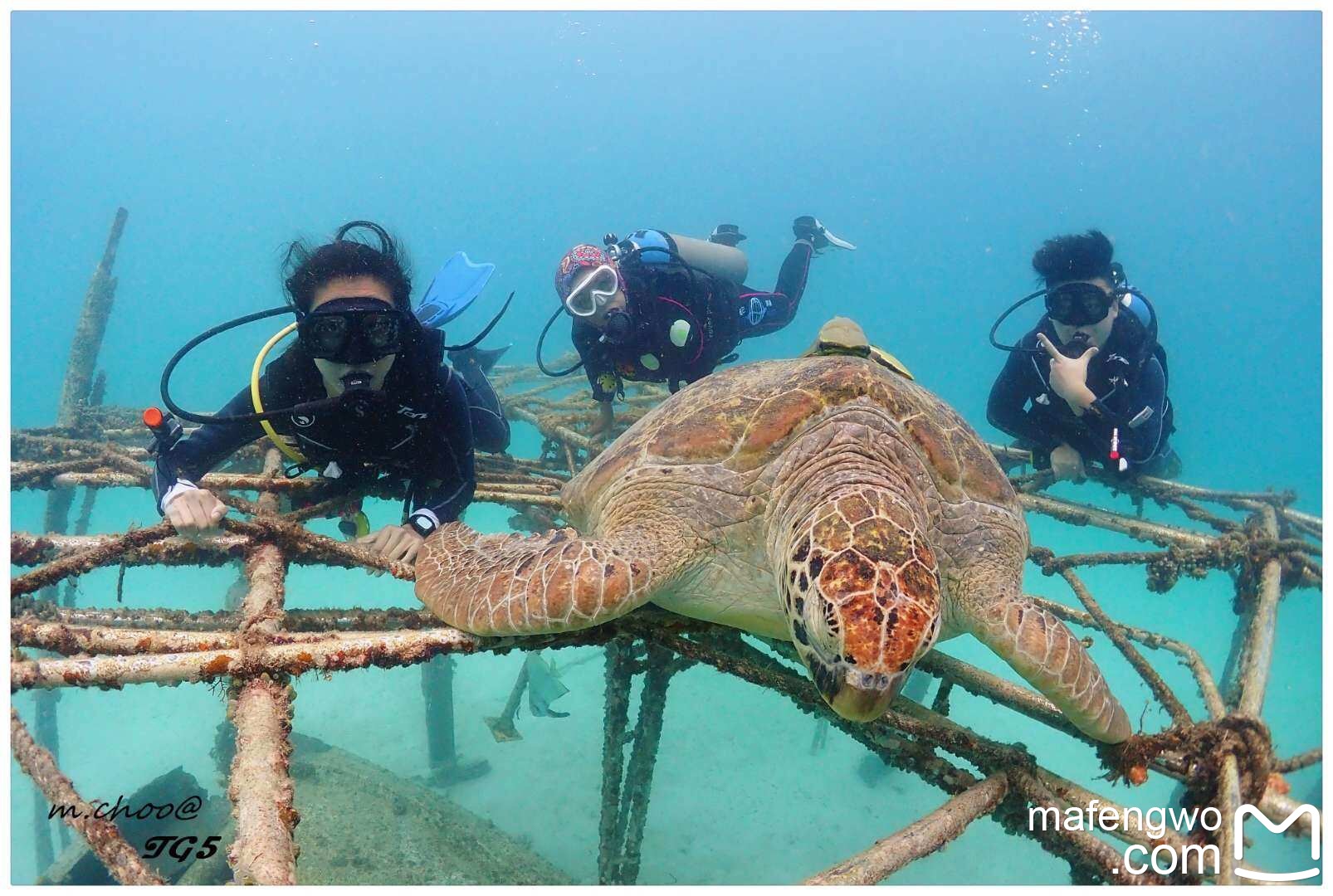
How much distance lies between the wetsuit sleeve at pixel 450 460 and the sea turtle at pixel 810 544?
0.75 meters

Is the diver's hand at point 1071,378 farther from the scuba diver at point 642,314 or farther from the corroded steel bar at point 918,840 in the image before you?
the corroded steel bar at point 918,840

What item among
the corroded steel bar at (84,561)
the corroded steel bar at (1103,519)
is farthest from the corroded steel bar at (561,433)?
the corroded steel bar at (1103,519)

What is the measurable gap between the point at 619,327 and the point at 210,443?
171 inches

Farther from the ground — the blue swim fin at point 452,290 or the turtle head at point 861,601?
the blue swim fin at point 452,290

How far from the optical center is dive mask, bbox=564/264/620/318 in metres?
7.64

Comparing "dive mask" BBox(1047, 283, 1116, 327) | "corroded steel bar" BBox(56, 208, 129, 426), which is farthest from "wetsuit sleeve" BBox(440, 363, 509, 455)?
"corroded steel bar" BBox(56, 208, 129, 426)

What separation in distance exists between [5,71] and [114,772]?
1671 centimetres

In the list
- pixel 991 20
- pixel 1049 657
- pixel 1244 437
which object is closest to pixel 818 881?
pixel 1049 657

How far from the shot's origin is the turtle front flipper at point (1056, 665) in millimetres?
2742

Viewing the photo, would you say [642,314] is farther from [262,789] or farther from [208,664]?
[262,789]

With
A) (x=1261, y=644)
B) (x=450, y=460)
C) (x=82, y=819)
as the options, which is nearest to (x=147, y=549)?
(x=450, y=460)

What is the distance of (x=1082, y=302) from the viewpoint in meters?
6.60

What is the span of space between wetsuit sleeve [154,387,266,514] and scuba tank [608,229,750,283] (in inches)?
207

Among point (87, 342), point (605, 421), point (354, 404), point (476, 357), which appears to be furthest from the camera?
point (87, 342)
